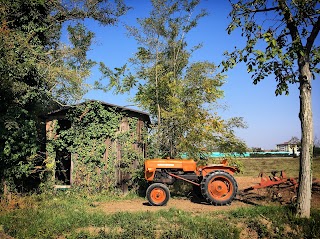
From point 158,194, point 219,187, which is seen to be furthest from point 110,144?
point 219,187

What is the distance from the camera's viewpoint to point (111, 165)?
40.3 ft

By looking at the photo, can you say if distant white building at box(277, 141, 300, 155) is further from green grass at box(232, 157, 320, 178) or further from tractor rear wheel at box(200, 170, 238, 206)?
tractor rear wheel at box(200, 170, 238, 206)

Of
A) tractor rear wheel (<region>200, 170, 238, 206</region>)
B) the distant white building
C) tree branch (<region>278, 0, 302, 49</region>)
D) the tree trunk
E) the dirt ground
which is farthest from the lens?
the distant white building

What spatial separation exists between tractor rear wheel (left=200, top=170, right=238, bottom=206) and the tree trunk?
2404 mm

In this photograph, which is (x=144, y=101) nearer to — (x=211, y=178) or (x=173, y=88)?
(x=173, y=88)

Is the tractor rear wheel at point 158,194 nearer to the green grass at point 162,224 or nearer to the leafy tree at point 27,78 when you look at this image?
the green grass at point 162,224

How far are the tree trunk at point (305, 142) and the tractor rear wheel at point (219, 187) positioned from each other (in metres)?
2.40

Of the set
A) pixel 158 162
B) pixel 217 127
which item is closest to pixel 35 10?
pixel 158 162

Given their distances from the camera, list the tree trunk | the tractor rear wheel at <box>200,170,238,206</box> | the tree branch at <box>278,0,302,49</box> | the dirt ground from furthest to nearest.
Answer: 1. the tractor rear wheel at <box>200,170,238,206</box>
2. the dirt ground
3. the tree trunk
4. the tree branch at <box>278,0,302,49</box>

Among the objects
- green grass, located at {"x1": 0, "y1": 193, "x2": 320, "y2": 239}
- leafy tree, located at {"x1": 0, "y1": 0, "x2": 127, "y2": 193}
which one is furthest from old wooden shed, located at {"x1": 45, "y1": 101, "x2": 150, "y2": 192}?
green grass, located at {"x1": 0, "y1": 193, "x2": 320, "y2": 239}

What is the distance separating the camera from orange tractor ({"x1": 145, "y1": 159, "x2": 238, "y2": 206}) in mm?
9820

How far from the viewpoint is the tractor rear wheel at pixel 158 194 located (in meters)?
9.85

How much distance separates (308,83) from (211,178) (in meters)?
A: 3.95

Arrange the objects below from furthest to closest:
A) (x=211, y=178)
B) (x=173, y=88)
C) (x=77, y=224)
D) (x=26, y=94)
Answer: (x=173, y=88)
(x=26, y=94)
(x=211, y=178)
(x=77, y=224)
